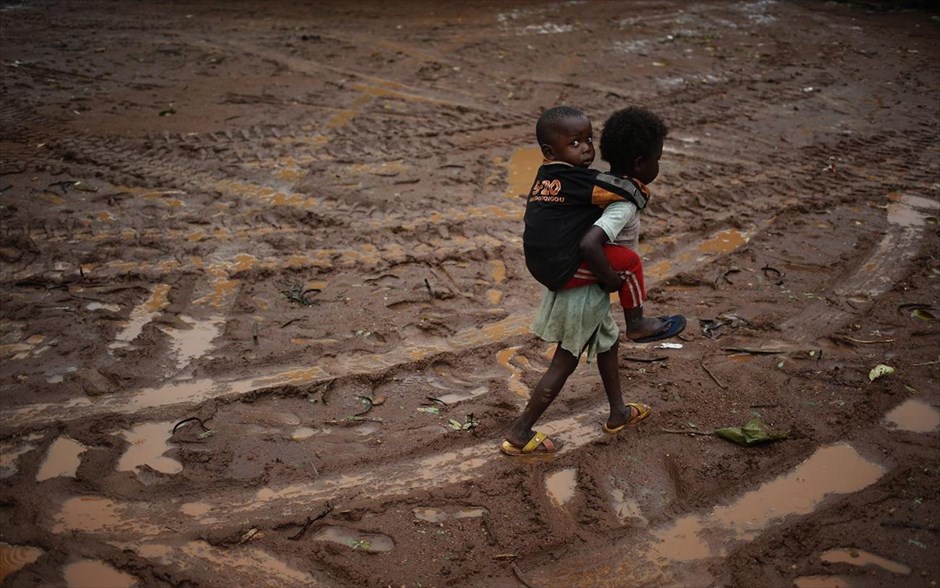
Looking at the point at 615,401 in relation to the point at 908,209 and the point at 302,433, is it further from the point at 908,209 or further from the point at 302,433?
the point at 908,209

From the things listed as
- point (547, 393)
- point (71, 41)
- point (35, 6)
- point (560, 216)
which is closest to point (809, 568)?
point (547, 393)

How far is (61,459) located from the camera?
3365mm

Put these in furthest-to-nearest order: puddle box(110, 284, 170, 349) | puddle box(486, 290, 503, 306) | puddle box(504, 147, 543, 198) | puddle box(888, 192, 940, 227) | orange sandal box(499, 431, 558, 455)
→ puddle box(504, 147, 543, 198), puddle box(888, 192, 940, 227), puddle box(486, 290, 503, 306), puddle box(110, 284, 170, 349), orange sandal box(499, 431, 558, 455)

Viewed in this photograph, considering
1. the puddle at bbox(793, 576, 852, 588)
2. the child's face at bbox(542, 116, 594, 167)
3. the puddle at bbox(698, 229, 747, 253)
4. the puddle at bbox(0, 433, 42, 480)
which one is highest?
the child's face at bbox(542, 116, 594, 167)

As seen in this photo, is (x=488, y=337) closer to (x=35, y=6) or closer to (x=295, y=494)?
(x=295, y=494)

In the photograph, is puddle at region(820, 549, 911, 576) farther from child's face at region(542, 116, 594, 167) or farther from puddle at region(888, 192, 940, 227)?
puddle at region(888, 192, 940, 227)

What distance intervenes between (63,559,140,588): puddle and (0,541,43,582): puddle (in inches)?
6.2

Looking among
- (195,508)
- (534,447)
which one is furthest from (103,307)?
(534,447)

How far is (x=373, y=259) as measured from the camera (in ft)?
16.4

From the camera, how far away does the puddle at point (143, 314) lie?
4207 mm

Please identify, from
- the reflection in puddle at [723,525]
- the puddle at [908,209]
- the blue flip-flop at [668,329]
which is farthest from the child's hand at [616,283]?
the puddle at [908,209]

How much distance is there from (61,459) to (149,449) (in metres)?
0.37

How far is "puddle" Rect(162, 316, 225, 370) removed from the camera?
4102 mm

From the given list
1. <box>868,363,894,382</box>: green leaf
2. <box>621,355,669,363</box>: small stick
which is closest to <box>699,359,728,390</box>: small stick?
<box>621,355,669,363</box>: small stick
